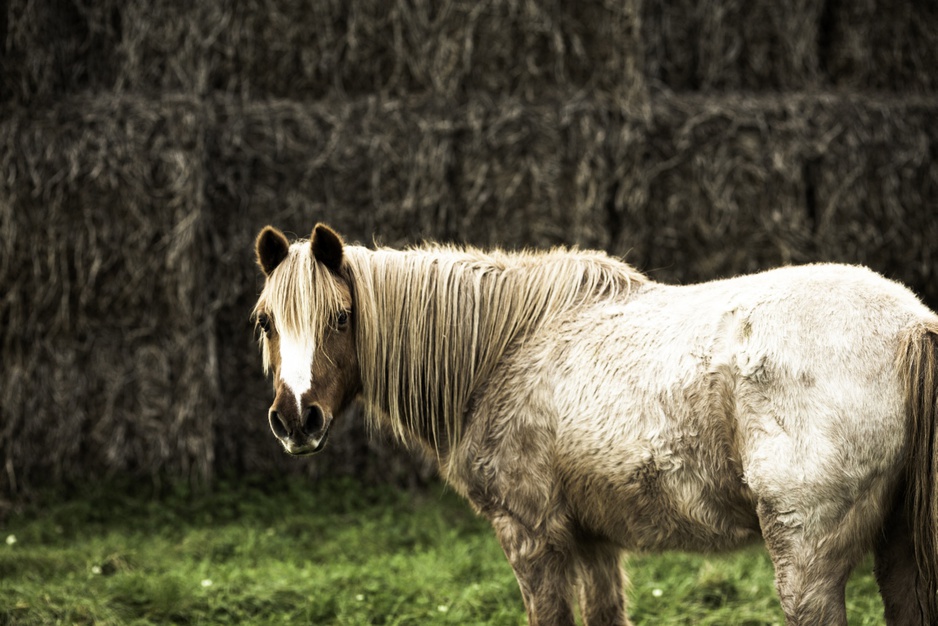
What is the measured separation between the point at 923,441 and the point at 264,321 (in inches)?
95.7

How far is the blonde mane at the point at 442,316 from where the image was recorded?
3.82 meters

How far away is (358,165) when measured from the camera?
6.43 metres

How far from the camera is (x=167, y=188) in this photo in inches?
247

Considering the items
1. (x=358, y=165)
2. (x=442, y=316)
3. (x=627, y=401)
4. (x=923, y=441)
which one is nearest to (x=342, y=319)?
(x=442, y=316)

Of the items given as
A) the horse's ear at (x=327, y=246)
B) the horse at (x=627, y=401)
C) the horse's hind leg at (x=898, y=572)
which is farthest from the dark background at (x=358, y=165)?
the horse's hind leg at (x=898, y=572)

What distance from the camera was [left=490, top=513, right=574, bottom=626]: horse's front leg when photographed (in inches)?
139

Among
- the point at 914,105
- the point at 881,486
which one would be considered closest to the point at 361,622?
the point at 881,486

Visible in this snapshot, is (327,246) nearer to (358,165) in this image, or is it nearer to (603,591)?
(603,591)

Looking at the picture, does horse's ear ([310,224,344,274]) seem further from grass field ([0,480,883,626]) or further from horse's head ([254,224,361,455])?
grass field ([0,480,883,626])

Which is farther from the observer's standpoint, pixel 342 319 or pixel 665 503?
pixel 342 319

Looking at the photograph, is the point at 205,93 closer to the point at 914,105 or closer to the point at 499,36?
the point at 499,36

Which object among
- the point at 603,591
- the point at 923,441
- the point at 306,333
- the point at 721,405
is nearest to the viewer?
the point at 923,441

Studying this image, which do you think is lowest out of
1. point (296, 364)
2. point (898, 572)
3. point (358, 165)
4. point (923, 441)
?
point (898, 572)

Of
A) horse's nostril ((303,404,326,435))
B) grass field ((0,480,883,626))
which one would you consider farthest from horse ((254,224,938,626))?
grass field ((0,480,883,626))
